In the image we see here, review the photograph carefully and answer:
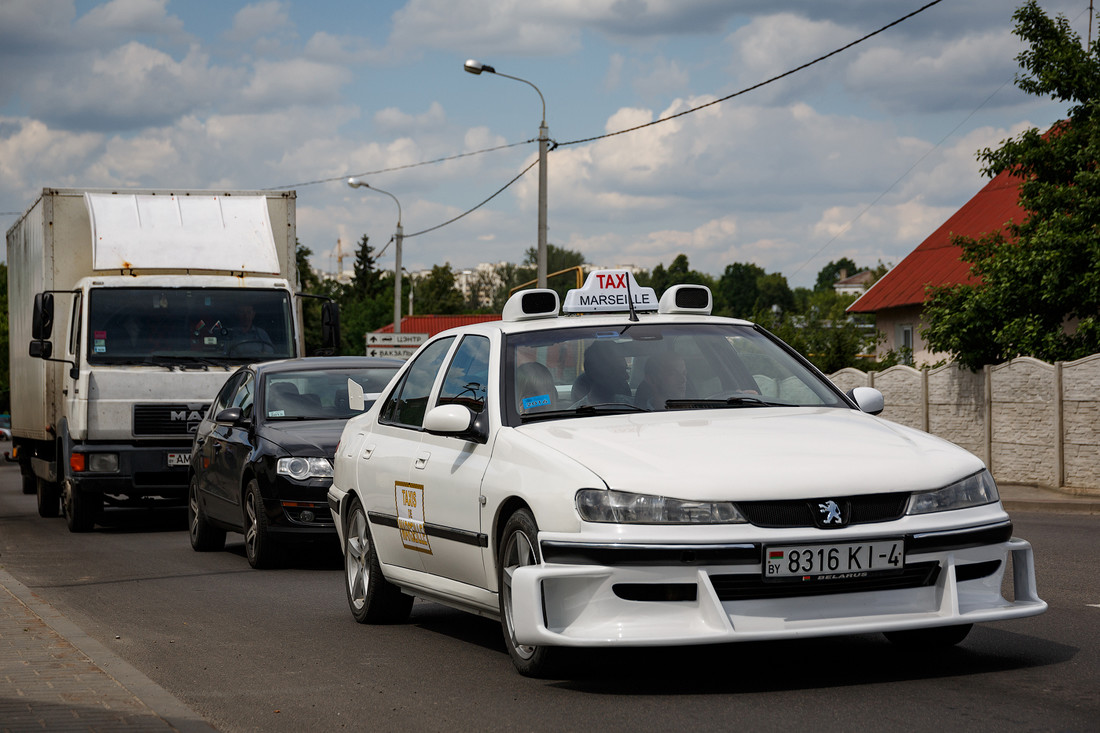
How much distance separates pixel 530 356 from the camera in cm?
707

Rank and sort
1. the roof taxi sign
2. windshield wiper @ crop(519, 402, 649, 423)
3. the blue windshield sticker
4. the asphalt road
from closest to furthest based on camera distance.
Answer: the asphalt road
windshield wiper @ crop(519, 402, 649, 423)
the blue windshield sticker
the roof taxi sign

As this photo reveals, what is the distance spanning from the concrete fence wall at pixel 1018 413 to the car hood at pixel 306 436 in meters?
7.45

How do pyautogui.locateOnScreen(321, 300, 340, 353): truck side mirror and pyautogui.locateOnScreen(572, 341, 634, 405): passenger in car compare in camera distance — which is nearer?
pyautogui.locateOnScreen(572, 341, 634, 405): passenger in car

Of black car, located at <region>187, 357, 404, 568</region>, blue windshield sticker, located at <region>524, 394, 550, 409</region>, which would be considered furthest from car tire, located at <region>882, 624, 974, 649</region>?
black car, located at <region>187, 357, 404, 568</region>

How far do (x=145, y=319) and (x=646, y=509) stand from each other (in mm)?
11873

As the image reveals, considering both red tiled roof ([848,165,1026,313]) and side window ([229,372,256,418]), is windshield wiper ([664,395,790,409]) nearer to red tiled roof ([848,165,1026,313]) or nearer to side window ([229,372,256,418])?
side window ([229,372,256,418])

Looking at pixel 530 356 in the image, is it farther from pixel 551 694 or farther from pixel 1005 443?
pixel 1005 443

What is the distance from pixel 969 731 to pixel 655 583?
124 cm

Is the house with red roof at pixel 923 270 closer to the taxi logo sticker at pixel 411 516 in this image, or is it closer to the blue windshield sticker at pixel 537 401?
the taxi logo sticker at pixel 411 516

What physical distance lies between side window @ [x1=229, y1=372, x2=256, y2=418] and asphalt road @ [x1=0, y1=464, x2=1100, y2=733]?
10.9ft

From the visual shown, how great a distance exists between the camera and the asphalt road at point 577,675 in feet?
17.7

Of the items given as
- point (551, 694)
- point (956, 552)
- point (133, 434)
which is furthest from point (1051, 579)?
point (133, 434)

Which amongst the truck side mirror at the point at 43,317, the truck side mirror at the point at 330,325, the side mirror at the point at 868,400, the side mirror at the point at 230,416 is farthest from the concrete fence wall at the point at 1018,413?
the side mirror at the point at 868,400

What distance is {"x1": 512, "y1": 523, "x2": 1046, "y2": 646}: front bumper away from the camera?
5.51m
